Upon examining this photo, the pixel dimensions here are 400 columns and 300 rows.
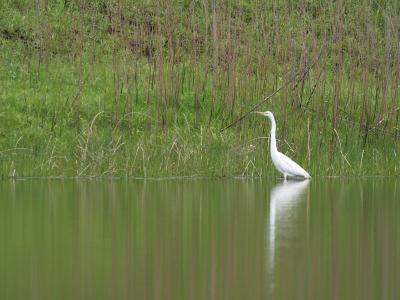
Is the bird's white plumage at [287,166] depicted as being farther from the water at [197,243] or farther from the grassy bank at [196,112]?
the water at [197,243]

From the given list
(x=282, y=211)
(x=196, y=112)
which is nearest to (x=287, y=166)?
(x=196, y=112)

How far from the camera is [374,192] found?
44.3 feet

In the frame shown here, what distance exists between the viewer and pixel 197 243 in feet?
28.6

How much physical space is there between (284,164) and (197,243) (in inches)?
272

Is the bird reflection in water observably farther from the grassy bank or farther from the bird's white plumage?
the grassy bank

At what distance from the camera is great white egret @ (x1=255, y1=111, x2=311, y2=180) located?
15469mm

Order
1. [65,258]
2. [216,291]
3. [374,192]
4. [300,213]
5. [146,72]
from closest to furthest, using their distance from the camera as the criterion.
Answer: [216,291], [65,258], [300,213], [374,192], [146,72]

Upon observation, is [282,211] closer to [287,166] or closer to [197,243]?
[197,243]

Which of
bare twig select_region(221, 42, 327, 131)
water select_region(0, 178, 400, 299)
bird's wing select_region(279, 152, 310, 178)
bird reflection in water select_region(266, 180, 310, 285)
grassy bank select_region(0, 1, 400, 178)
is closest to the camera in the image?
water select_region(0, 178, 400, 299)

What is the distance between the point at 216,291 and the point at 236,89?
35.5 feet

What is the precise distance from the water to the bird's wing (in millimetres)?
1447

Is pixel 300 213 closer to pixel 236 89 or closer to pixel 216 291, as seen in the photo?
pixel 216 291

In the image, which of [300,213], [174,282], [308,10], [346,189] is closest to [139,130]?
[346,189]

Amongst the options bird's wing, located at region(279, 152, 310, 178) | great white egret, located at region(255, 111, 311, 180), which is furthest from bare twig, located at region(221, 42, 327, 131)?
bird's wing, located at region(279, 152, 310, 178)
